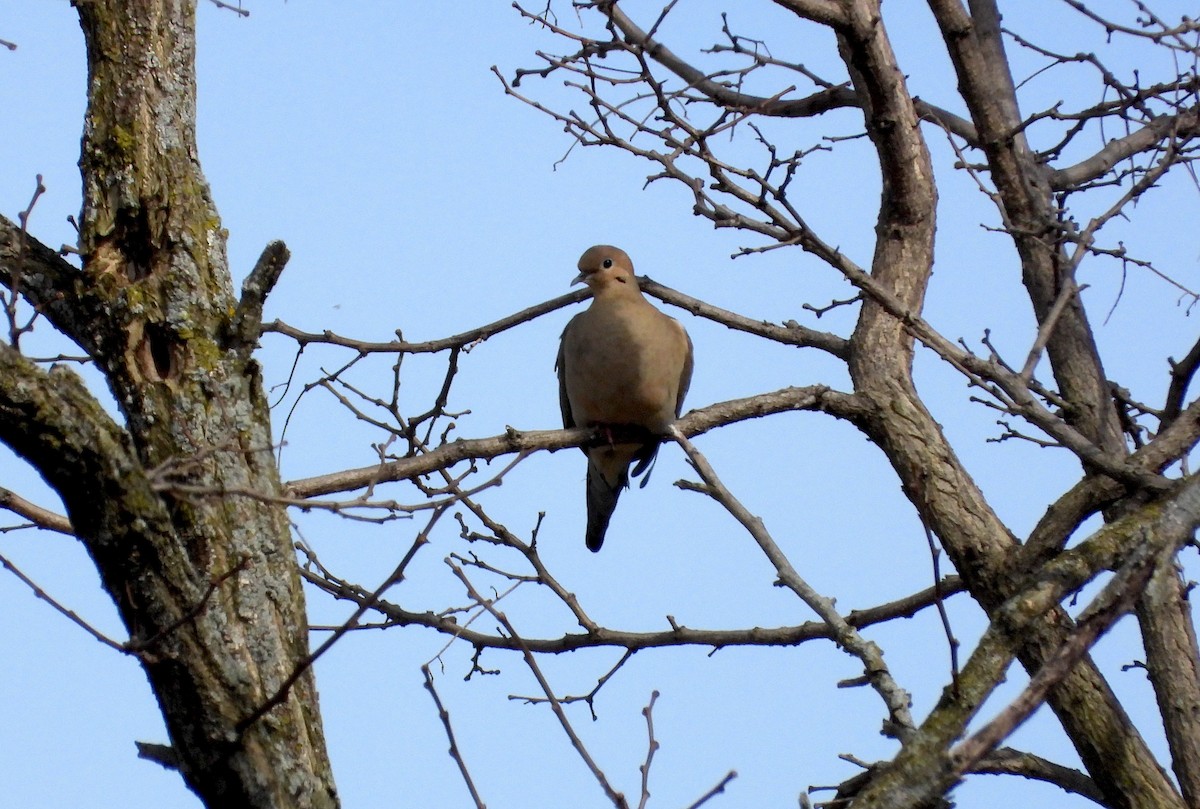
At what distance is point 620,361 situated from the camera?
517 centimetres

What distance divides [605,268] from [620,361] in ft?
1.88

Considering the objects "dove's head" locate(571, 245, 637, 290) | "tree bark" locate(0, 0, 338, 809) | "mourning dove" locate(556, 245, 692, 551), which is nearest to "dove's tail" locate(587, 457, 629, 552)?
"mourning dove" locate(556, 245, 692, 551)

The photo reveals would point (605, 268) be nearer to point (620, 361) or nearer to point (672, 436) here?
point (620, 361)

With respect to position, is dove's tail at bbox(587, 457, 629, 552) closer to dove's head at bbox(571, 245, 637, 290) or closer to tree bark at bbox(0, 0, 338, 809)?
dove's head at bbox(571, 245, 637, 290)

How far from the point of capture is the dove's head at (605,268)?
18.2ft

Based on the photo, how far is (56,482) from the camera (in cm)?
201

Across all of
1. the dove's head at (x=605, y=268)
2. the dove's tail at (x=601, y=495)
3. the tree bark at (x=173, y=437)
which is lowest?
the tree bark at (x=173, y=437)

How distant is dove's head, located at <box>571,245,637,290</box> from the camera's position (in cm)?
554

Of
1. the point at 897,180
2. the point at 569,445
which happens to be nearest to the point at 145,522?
the point at 569,445

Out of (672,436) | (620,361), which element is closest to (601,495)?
(620,361)

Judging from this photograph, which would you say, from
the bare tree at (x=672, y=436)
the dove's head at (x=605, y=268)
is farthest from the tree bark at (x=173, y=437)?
the dove's head at (x=605, y=268)

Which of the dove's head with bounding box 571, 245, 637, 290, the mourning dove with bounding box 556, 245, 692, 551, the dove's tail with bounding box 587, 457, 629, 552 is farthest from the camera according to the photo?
the dove's tail with bounding box 587, 457, 629, 552

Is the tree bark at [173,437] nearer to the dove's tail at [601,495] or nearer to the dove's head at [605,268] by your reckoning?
the dove's head at [605,268]

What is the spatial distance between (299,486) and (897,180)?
231 centimetres
